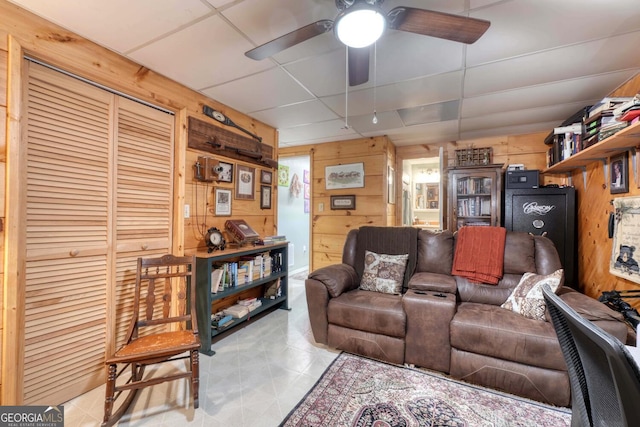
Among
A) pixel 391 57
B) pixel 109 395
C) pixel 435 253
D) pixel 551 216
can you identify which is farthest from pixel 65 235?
pixel 551 216

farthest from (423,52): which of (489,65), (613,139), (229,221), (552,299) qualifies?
(229,221)

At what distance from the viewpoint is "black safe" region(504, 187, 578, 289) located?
296cm

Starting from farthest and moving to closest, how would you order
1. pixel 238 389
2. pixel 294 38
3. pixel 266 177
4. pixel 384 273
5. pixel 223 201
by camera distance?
pixel 266 177, pixel 223 201, pixel 384 273, pixel 238 389, pixel 294 38

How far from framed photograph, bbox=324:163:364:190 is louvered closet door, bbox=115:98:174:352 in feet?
7.98

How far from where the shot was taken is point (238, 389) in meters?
1.77

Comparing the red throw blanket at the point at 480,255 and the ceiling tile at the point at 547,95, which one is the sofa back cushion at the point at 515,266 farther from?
the ceiling tile at the point at 547,95

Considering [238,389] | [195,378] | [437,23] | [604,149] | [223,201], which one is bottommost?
[238,389]

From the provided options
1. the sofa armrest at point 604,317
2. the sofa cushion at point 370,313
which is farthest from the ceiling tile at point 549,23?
the sofa cushion at point 370,313

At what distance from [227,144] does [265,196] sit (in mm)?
839

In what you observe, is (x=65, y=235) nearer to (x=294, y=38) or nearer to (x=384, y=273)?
(x=294, y=38)

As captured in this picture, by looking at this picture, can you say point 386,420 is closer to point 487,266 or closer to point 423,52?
point 487,266

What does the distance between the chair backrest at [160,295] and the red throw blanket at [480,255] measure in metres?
2.22

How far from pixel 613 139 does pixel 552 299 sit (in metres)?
1.88

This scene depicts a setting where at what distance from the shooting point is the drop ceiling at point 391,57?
1.46 m
